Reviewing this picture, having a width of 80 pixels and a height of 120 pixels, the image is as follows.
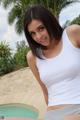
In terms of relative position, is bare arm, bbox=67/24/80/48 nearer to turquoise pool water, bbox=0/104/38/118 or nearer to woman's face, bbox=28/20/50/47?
woman's face, bbox=28/20/50/47

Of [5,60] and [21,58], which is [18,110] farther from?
[5,60]

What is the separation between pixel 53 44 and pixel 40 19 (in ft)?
0.67

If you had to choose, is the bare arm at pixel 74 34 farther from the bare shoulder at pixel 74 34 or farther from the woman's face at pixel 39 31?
the woman's face at pixel 39 31

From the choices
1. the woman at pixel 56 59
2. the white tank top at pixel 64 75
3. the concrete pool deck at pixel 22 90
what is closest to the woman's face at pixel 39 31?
the woman at pixel 56 59

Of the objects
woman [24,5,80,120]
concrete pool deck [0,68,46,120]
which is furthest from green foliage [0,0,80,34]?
woman [24,5,80,120]

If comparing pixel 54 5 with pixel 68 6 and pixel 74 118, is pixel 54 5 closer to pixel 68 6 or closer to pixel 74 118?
pixel 68 6

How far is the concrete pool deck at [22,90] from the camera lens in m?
12.5

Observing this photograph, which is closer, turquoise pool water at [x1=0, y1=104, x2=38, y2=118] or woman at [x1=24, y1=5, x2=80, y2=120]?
woman at [x1=24, y1=5, x2=80, y2=120]

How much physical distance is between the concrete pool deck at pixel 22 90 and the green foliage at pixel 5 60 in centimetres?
219

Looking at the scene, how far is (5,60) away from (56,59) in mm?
16965

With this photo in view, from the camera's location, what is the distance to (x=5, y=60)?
63.5ft

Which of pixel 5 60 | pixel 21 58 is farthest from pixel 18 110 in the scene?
pixel 5 60

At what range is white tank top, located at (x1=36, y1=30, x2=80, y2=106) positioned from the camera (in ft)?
7.93

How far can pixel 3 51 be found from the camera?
1961 centimetres
